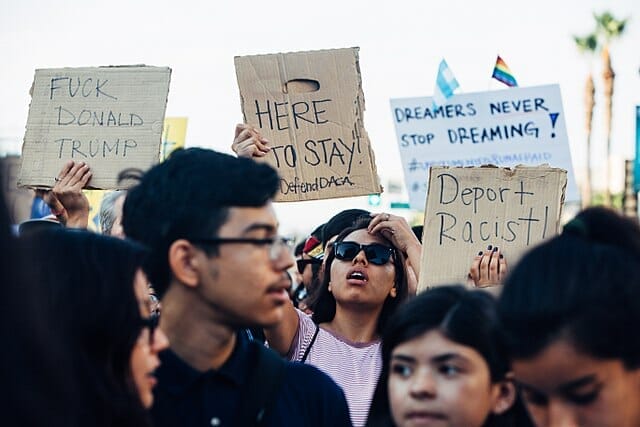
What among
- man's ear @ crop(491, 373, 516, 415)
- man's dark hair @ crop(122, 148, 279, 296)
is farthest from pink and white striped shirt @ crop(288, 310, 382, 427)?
man's dark hair @ crop(122, 148, 279, 296)

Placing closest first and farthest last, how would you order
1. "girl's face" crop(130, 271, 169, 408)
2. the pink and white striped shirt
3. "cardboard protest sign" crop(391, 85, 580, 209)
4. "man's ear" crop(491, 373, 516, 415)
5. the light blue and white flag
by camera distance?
"girl's face" crop(130, 271, 169, 408) < "man's ear" crop(491, 373, 516, 415) < the pink and white striped shirt < "cardboard protest sign" crop(391, 85, 580, 209) < the light blue and white flag

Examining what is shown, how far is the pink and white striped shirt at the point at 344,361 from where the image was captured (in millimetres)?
4793

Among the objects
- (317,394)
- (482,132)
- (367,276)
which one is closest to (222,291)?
(317,394)

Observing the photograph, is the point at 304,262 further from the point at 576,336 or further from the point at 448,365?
the point at 576,336

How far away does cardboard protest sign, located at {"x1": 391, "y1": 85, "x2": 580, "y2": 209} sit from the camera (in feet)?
24.1

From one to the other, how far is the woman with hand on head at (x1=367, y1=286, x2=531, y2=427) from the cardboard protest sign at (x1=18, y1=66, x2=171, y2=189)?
174cm

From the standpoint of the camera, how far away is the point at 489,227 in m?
5.20

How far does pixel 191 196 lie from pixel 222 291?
0.29 metres

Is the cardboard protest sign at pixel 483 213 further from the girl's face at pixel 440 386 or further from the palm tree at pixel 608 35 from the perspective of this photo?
the palm tree at pixel 608 35

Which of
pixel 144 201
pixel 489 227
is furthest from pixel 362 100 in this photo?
pixel 144 201

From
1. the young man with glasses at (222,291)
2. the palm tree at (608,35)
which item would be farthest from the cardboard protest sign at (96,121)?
the palm tree at (608,35)

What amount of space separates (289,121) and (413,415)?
90.2 inches

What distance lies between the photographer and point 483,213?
5.23m

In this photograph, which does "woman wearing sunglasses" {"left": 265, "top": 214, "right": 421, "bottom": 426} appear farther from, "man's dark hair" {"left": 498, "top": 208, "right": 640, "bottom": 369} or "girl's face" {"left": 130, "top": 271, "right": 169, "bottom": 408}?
"man's dark hair" {"left": 498, "top": 208, "right": 640, "bottom": 369}
